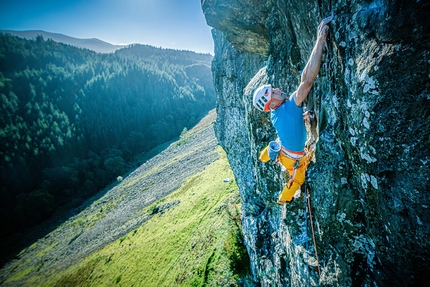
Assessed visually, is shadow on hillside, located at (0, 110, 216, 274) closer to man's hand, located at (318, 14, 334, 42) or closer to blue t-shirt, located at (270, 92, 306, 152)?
blue t-shirt, located at (270, 92, 306, 152)

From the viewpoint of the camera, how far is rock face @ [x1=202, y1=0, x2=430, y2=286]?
3.71 m

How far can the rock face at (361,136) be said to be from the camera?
3713 mm

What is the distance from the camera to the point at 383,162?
168 inches

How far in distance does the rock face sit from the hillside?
12341 mm

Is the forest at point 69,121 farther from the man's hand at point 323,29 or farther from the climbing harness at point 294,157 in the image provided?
the man's hand at point 323,29

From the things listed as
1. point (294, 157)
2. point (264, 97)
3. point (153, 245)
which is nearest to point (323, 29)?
point (264, 97)

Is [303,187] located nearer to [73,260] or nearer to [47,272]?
[73,260]

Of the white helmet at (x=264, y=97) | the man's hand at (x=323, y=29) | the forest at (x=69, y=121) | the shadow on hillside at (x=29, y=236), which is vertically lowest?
the shadow on hillside at (x=29, y=236)

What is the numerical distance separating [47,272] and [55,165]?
7728 centimetres

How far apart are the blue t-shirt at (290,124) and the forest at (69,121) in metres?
98.0

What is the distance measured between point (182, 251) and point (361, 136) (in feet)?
78.4

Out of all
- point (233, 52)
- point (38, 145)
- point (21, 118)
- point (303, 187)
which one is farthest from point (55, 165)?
point (303, 187)

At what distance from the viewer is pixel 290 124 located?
20.7 ft

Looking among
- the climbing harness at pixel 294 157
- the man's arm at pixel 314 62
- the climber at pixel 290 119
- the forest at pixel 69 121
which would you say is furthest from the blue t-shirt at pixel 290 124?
the forest at pixel 69 121
